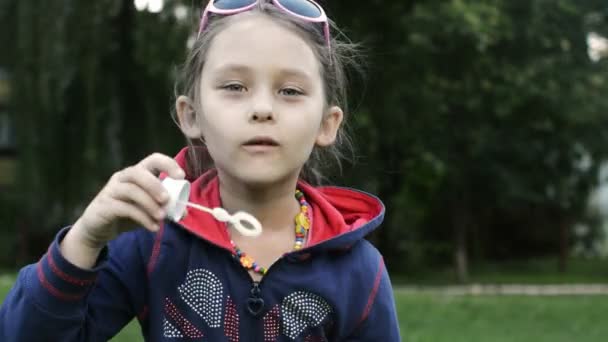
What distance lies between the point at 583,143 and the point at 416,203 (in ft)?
18.8

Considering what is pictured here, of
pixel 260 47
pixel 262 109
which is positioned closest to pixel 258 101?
pixel 262 109

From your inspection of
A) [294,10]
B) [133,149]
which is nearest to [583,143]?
[133,149]

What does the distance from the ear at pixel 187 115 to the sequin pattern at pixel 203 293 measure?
0.35m

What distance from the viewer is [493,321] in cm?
1020

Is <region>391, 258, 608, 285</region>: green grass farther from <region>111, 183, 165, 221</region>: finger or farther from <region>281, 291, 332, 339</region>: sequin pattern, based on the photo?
<region>111, 183, 165, 221</region>: finger

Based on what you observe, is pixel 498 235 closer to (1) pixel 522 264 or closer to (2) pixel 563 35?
(1) pixel 522 264

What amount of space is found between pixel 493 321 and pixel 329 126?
803 centimetres

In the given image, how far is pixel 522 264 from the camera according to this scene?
31828 millimetres

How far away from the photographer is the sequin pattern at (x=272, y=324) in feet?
7.50

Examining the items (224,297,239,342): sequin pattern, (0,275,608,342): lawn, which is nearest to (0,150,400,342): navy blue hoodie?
(224,297,239,342): sequin pattern

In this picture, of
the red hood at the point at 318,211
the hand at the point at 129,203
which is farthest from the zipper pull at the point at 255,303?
the hand at the point at 129,203

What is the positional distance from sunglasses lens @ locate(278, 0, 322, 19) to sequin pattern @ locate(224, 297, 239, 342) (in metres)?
0.68

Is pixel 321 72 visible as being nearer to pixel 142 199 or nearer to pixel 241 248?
pixel 241 248

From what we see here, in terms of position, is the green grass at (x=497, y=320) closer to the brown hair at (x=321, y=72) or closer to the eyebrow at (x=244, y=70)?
the brown hair at (x=321, y=72)
